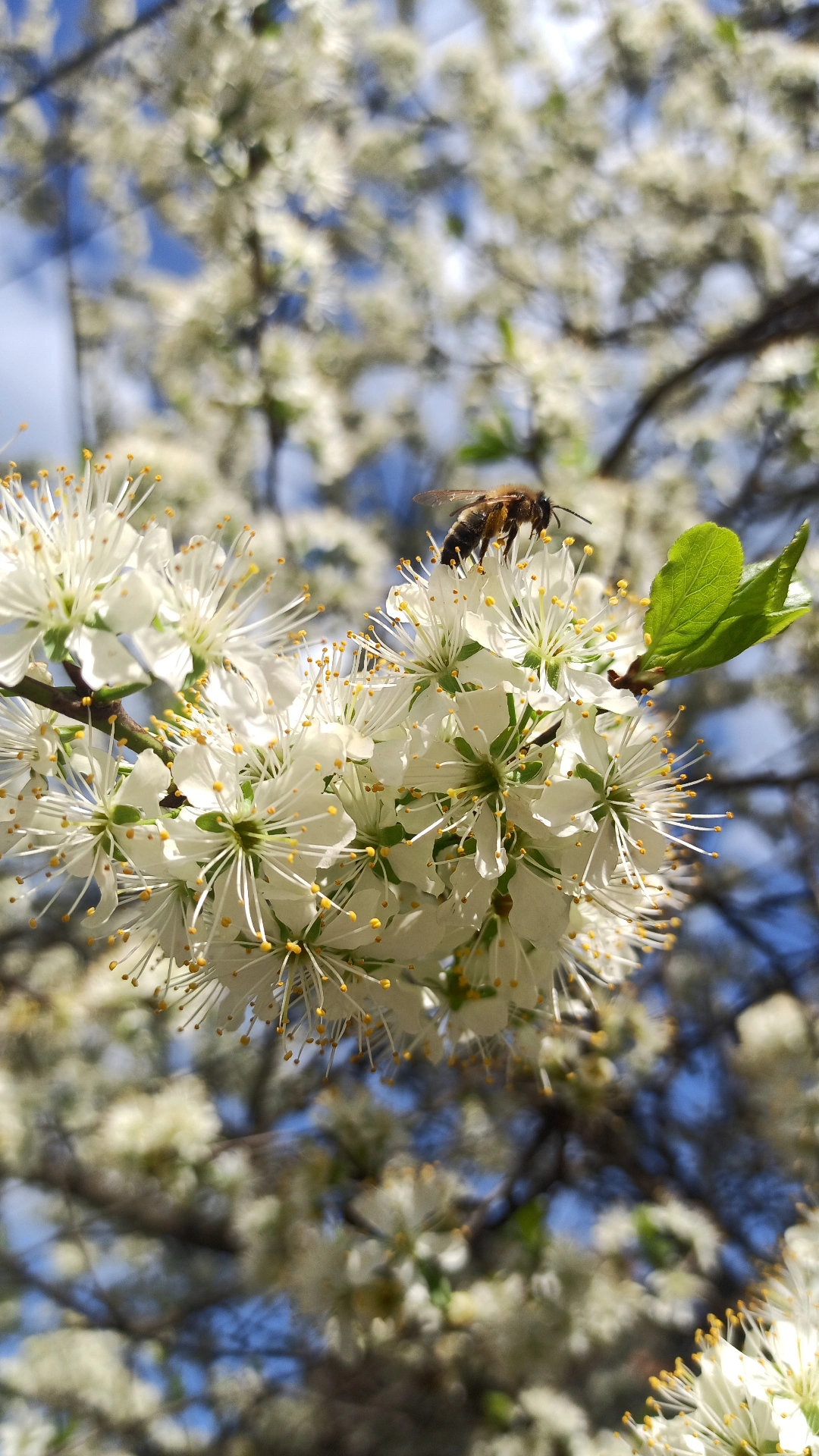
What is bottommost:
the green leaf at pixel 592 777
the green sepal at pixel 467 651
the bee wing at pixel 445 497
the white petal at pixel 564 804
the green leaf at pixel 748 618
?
the white petal at pixel 564 804

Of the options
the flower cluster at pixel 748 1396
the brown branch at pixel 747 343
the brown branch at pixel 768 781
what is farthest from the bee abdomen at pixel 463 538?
the brown branch at pixel 768 781

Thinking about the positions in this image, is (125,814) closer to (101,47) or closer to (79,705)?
(79,705)

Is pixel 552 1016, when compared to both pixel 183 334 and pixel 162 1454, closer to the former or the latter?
pixel 183 334

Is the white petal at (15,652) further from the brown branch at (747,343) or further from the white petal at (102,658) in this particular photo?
the brown branch at (747,343)

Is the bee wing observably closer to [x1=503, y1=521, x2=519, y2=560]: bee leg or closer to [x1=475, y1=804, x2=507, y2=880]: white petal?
[x1=503, y1=521, x2=519, y2=560]: bee leg

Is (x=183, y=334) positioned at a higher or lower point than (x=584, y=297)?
lower

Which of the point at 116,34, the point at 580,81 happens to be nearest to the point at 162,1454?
the point at 116,34

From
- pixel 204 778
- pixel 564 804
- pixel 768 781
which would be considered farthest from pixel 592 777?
pixel 768 781
